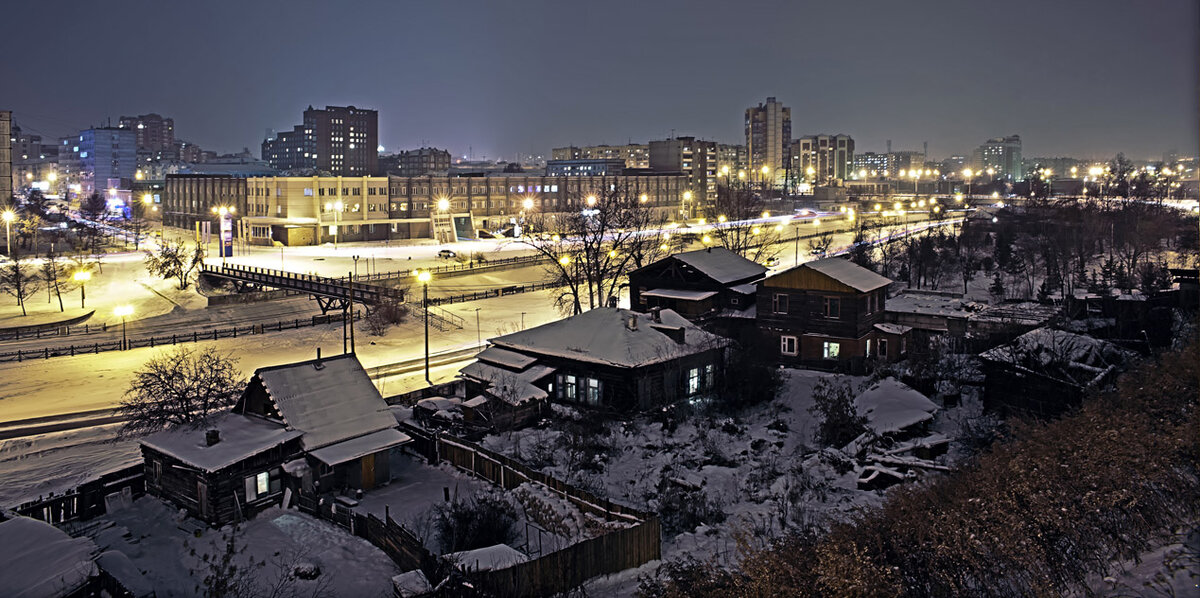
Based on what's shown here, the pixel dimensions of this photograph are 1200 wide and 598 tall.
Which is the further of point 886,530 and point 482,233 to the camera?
point 482,233

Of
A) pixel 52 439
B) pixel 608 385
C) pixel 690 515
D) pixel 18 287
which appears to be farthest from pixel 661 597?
pixel 18 287

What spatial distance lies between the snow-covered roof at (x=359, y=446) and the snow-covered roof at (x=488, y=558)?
23.5 ft

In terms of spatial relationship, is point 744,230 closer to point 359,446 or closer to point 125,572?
point 359,446

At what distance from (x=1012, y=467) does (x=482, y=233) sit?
85401 millimetres

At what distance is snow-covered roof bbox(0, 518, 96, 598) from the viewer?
51.6 feet

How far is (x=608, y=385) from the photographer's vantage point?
32.1 m

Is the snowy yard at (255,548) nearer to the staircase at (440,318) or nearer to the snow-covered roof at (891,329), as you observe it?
the snow-covered roof at (891,329)

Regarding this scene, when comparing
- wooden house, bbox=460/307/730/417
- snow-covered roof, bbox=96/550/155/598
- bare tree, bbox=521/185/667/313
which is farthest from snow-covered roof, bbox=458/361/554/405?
bare tree, bbox=521/185/667/313

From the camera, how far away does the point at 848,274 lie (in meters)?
38.4

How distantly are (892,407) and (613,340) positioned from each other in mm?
10698

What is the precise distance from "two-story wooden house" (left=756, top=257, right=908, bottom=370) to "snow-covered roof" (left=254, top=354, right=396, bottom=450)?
19216mm

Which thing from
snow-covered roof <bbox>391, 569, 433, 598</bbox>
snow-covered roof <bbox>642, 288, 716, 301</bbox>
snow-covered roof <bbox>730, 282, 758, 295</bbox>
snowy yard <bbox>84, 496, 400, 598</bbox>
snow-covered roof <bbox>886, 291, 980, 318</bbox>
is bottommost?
snowy yard <bbox>84, 496, 400, 598</bbox>

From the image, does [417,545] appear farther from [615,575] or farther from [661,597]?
[661,597]

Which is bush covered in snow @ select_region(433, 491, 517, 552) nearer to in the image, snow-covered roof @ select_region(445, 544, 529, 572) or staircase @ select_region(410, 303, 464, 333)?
snow-covered roof @ select_region(445, 544, 529, 572)
